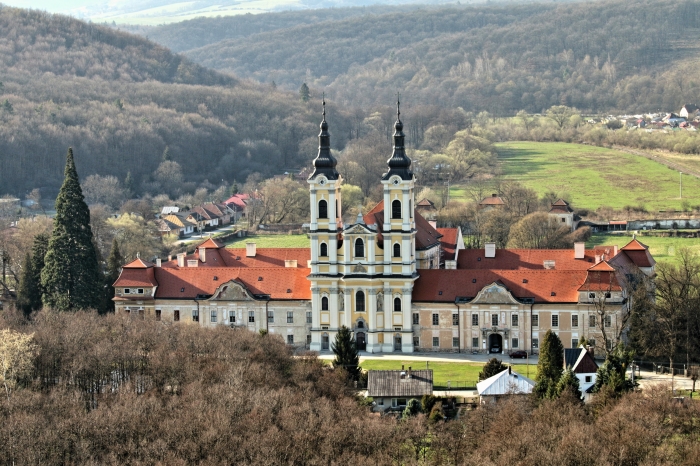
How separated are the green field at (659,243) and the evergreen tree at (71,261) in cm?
3731

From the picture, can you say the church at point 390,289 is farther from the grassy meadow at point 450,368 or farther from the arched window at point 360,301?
the grassy meadow at point 450,368

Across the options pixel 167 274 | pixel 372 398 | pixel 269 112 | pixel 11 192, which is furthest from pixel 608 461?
pixel 269 112

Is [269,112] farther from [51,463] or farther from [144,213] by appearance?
[51,463]

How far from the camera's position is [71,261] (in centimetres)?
7662

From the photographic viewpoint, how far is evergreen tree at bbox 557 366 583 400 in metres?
57.3

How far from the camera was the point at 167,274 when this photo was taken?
255ft

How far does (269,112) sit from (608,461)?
153 m

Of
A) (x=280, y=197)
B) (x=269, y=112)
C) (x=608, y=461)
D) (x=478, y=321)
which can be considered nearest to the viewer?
(x=608, y=461)

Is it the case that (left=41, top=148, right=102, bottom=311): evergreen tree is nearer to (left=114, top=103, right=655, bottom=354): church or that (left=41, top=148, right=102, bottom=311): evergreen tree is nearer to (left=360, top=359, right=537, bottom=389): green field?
(left=114, top=103, right=655, bottom=354): church

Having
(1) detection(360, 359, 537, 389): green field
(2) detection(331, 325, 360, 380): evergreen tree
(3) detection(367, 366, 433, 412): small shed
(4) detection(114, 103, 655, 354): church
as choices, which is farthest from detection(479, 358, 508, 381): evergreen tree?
(4) detection(114, 103, 655, 354): church

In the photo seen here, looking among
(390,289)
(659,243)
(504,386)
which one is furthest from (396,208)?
(659,243)

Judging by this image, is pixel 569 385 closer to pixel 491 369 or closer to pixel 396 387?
pixel 491 369

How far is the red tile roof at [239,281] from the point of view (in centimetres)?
7606

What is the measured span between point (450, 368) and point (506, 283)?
6467 mm
